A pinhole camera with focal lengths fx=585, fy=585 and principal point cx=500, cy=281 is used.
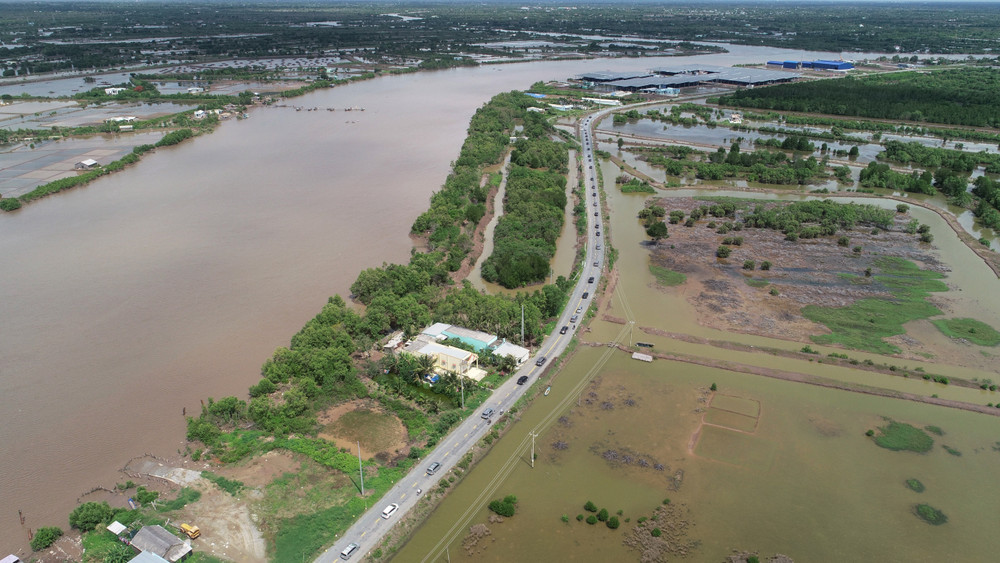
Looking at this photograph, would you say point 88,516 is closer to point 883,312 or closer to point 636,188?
point 883,312

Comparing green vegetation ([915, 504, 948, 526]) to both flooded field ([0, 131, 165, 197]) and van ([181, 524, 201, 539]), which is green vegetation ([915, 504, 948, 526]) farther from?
flooded field ([0, 131, 165, 197])

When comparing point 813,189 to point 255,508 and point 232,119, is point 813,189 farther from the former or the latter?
point 232,119

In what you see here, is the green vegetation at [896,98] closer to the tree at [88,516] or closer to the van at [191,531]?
the van at [191,531]

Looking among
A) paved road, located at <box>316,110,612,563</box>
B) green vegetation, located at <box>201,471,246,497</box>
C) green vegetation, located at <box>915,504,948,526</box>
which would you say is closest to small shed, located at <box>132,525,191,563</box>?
green vegetation, located at <box>201,471,246,497</box>

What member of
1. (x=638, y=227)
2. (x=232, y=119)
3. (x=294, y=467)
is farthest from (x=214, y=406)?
(x=232, y=119)

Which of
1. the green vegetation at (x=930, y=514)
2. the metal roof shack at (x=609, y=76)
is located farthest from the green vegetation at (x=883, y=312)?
the metal roof shack at (x=609, y=76)

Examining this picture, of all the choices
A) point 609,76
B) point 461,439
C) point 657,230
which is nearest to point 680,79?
point 609,76
